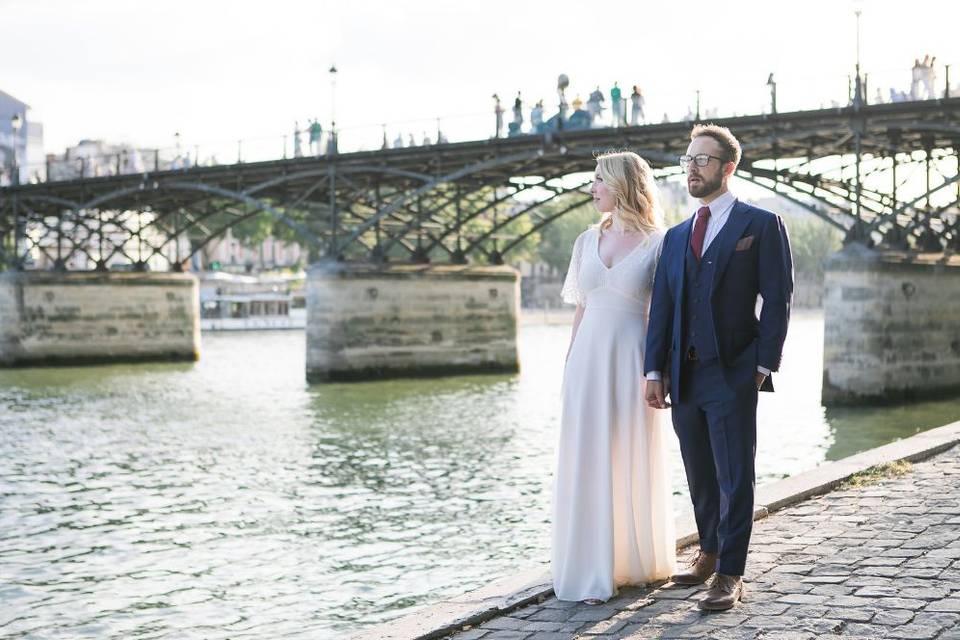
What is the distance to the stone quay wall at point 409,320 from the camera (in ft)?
121

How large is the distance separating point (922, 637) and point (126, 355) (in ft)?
150

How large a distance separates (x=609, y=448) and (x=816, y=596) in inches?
46.4

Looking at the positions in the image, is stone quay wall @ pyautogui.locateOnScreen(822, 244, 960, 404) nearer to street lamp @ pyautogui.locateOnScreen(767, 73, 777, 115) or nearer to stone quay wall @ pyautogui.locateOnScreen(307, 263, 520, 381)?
street lamp @ pyautogui.locateOnScreen(767, 73, 777, 115)

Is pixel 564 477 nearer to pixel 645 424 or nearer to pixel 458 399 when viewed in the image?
pixel 645 424

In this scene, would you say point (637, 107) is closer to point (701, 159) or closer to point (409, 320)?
point (409, 320)

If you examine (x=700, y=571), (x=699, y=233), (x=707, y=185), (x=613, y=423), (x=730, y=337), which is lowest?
(x=700, y=571)

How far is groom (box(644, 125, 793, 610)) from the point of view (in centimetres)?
578

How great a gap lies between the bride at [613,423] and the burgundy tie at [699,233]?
1.08 ft

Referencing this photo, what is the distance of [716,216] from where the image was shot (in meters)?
5.96

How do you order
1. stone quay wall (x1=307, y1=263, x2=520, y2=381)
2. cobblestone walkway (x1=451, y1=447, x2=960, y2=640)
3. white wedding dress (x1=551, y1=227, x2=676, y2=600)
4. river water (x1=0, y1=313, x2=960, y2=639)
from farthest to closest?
stone quay wall (x1=307, y1=263, x2=520, y2=381)
river water (x1=0, y1=313, x2=960, y2=639)
white wedding dress (x1=551, y1=227, x2=676, y2=600)
cobblestone walkway (x1=451, y1=447, x2=960, y2=640)

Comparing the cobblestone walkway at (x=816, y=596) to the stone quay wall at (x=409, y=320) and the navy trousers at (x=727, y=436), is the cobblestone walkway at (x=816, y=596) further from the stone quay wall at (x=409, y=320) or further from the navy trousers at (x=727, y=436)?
the stone quay wall at (x=409, y=320)

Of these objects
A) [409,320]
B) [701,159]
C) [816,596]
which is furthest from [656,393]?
[409,320]

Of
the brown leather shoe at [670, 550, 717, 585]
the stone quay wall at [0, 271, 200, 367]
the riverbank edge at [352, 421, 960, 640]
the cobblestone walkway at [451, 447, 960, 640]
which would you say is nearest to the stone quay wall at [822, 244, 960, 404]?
the riverbank edge at [352, 421, 960, 640]

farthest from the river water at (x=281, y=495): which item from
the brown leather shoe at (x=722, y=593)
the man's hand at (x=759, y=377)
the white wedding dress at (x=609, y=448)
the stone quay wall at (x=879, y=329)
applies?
the man's hand at (x=759, y=377)
